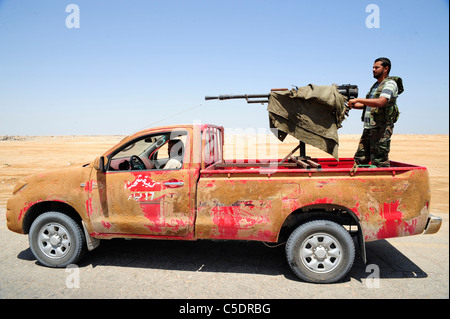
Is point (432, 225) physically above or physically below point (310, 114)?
below

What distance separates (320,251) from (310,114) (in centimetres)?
178

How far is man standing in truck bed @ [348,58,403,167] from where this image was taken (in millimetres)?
4153

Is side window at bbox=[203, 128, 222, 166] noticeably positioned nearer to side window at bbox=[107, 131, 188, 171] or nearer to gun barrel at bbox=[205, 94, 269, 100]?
side window at bbox=[107, 131, 188, 171]

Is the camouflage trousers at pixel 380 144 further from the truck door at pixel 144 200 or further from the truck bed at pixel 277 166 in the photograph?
the truck door at pixel 144 200

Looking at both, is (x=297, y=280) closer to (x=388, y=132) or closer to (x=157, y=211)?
(x=157, y=211)

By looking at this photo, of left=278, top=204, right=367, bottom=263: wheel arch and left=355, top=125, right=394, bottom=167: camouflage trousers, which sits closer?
left=278, top=204, right=367, bottom=263: wheel arch

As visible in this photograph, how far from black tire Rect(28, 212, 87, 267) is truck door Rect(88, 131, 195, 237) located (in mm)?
357

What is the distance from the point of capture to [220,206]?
3.72 meters

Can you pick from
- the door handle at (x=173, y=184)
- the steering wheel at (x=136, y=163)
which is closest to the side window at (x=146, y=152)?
the steering wheel at (x=136, y=163)

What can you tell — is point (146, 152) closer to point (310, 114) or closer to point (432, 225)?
point (310, 114)

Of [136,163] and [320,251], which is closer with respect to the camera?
[320,251]

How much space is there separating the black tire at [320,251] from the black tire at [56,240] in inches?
113

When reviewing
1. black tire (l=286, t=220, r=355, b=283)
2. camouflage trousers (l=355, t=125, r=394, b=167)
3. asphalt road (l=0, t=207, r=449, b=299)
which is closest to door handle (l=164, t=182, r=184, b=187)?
asphalt road (l=0, t=207, r=449, b=299)

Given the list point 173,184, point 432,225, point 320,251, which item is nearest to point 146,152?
point 173,184
